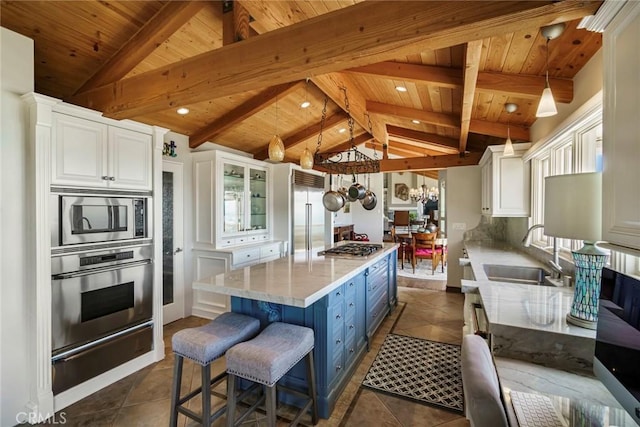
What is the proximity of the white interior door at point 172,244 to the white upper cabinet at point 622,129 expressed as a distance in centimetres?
394

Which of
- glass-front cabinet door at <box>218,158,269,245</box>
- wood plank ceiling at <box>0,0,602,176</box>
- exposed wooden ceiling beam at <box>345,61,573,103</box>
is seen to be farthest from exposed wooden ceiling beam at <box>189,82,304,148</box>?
exposed wooden ceiling beam at <box>345,61,573,103</box>

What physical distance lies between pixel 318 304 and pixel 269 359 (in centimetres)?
57

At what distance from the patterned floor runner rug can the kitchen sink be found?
2.84 ft

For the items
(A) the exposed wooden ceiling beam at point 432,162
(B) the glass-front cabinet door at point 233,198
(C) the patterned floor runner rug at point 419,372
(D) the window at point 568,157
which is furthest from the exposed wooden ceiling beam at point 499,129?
(B) the glass-front cabinet door at point 233,198

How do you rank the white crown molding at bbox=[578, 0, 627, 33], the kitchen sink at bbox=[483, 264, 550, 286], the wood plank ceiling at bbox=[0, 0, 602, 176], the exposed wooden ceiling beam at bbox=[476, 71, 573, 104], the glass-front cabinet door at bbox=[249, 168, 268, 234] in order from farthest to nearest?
1. the glass-front cabinet door at bbox=[249, 168, 268, 234]
2. the kitchen sink at bbox=[483, 264, 550, 286]
3. the exposed wooden ceiling beam at bbox=[476, 71, 573, 104]
4. the wood plank ceiling at bbox=[0, 0, 602, 176]
5. the white crown molding at bbox=[578, 0, 627, 33]

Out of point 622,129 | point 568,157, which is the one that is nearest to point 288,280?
point 622,129

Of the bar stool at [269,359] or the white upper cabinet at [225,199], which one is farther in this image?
the white upper cabinet at [225,199]

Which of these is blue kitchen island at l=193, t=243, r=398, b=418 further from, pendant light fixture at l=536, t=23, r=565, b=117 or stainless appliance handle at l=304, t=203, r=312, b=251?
stainless appliance handle at l=304, t=203, r=312, b=251

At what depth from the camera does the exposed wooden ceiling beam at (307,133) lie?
4.88 m

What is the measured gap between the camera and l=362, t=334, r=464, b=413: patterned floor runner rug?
228cm

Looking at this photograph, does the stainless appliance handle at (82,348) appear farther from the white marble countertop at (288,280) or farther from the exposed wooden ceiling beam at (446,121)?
the exposed wooden ceiling beam at (446,121)

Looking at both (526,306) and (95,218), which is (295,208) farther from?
(526,306)

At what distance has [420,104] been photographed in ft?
12.0

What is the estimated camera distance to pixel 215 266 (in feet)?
12.7
